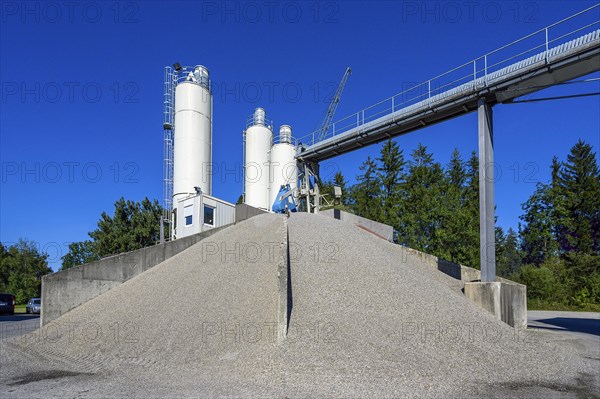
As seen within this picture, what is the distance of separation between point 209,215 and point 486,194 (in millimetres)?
13218

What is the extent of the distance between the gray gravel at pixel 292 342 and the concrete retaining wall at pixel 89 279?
0.70 meters

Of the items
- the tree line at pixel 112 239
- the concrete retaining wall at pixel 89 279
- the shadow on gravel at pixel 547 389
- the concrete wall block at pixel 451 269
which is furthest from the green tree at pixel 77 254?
the shadow on gravel at pixel 547 389

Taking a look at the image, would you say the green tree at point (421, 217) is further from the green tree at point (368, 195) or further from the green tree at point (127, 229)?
the green tree at point (127, 229)

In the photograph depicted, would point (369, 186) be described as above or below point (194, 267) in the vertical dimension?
above

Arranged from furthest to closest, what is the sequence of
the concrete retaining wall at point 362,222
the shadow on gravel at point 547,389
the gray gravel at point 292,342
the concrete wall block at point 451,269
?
the concrete retaining wall at point 362,222
the concrete wall block at point 451,269
the gray gravel at point 292,342
the shadow on gravel at point 547,389

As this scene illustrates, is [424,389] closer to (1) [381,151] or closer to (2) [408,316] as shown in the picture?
(2) [408,316]

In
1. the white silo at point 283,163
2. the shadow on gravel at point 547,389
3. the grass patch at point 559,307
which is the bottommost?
the grass patch at point 559,307

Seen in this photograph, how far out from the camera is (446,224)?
32625 mm

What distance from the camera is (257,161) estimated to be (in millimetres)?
32938

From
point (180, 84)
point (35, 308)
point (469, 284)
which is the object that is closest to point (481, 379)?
point (469, 284)

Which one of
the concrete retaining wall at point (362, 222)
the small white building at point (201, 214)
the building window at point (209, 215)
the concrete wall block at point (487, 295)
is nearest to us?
the concrete wall block at point (487, 295)

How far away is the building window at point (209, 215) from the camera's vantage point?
21.4 metres

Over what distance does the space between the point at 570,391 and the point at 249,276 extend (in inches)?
330

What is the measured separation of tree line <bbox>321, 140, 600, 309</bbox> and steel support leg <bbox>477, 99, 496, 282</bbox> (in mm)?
12872
